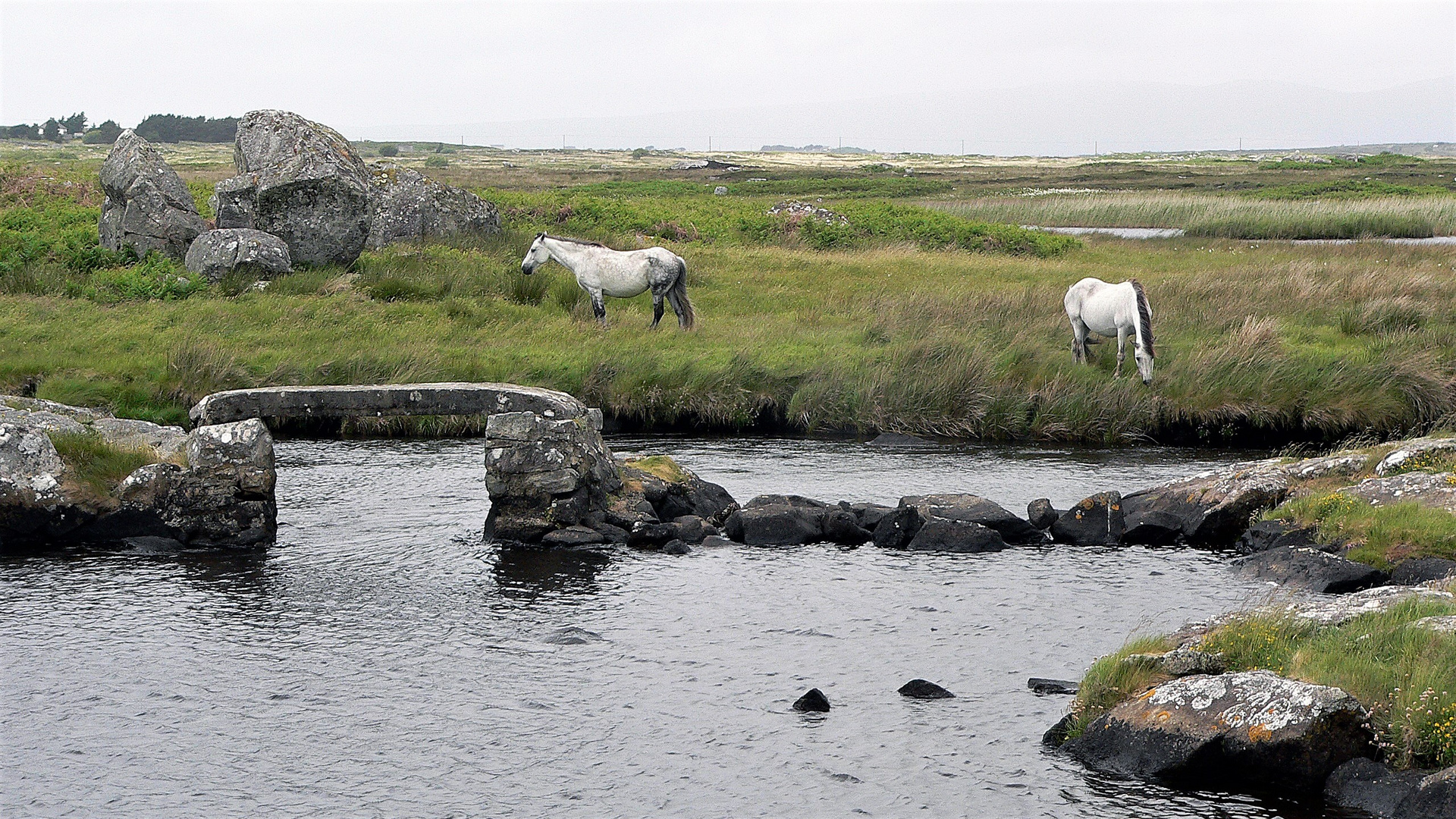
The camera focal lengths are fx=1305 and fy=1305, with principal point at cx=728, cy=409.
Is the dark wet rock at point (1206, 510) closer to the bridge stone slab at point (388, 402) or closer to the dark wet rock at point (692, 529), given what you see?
the dark wet rock at point (692, 529)

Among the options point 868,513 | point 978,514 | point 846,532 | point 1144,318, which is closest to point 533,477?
point 846,532

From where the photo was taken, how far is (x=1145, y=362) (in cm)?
2175

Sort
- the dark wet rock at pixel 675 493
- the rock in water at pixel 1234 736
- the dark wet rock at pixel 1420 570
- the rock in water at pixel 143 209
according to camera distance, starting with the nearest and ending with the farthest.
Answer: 1. the rock in water at pixel 1234 736
2. the dark wet rock at pixel 1420 570
3. the dark wet rock at pixel 675 493
4. the rock in water at pixel 143 209

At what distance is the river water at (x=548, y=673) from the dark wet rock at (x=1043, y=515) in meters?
0.76

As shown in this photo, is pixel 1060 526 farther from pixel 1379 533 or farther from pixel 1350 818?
pixel 1350 818

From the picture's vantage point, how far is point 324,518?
1570 centimetres

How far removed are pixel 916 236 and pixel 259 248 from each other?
21532 mm

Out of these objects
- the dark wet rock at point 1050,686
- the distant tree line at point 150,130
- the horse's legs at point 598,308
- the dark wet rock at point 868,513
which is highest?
the distant tree line at point 150,130

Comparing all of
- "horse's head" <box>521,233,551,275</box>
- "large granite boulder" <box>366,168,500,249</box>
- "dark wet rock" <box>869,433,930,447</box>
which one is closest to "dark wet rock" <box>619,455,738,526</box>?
"dark wet rock" <box>869,433,930,447</box>

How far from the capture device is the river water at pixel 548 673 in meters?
8.59

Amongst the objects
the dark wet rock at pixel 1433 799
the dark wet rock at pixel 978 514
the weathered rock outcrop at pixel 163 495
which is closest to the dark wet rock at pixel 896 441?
the dark wet rock at pixel 978 514

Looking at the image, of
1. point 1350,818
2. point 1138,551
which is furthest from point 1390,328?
point 1350,818

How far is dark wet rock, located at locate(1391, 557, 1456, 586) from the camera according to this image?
1181 centimetres

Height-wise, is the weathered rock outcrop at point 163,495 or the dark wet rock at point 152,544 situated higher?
the weathered rock outcrop at point 163,495
